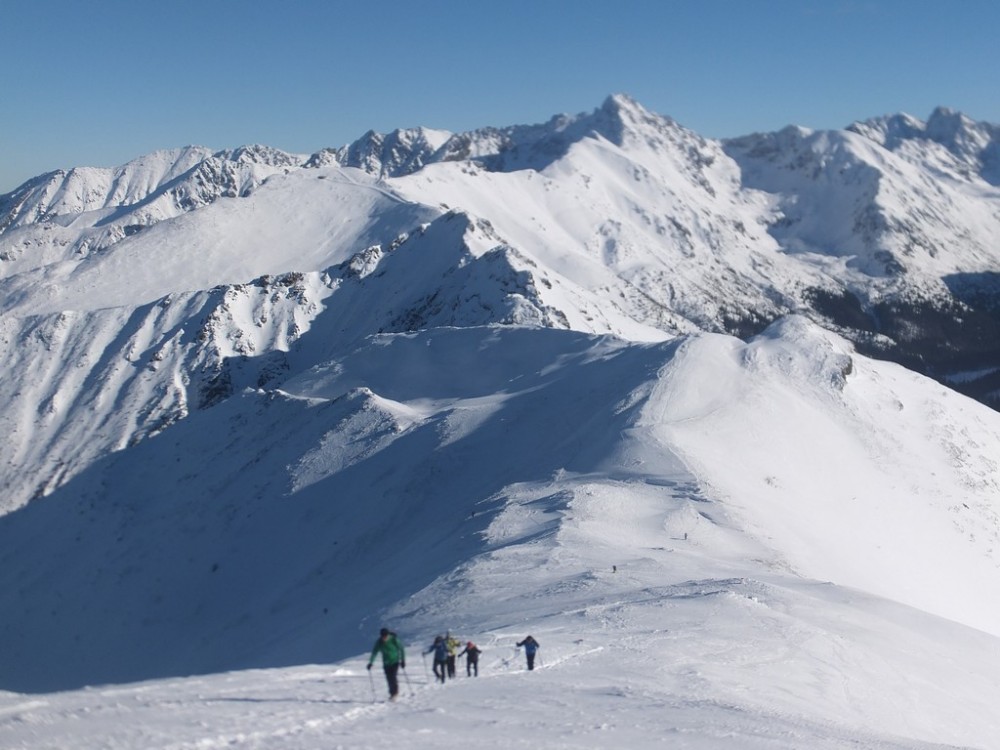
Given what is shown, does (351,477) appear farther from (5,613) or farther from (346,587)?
(5,613)

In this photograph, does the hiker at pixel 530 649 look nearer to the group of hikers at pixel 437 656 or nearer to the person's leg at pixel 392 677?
the group of hikers at pixel 437 656

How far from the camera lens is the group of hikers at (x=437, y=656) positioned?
57.4 ft

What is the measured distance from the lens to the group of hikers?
17.5 m

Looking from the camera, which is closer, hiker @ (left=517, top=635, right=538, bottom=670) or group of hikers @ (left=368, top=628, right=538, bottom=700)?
group of hikers @ (left=368, top=628, right=538, bottom=700)

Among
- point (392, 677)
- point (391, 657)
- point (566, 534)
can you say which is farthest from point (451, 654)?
point (566, 534)

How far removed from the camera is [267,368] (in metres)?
133

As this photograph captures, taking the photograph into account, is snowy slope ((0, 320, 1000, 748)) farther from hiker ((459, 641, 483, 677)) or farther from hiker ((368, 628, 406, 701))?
hiker ((459, 641, 483, 677))

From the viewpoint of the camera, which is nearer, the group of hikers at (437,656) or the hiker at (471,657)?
the group of hikers at (437,656)

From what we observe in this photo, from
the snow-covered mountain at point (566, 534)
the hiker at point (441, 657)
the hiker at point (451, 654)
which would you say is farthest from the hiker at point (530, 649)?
the hiker at point (441, 657)

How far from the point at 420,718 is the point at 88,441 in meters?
121

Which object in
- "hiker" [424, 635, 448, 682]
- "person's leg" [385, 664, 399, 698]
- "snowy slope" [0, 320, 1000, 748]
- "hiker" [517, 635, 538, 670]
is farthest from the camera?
"hiker" [517, 635, 538, 670]

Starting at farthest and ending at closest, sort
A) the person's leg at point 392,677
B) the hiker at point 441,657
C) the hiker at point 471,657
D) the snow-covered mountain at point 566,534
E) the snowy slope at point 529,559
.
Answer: the snow-covered mountain at point 566,534 → the hiker at point 471,657 → the hiker at point 441,657 → the snowy slope at point 529,559 → the person's leg at point 392,677

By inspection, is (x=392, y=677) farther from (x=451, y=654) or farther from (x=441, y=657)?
(x=451, y=654)

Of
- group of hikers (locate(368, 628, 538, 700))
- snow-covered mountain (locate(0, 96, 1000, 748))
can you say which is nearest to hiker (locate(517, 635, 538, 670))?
group of hikers (locate(368, 628, 538, 700))
